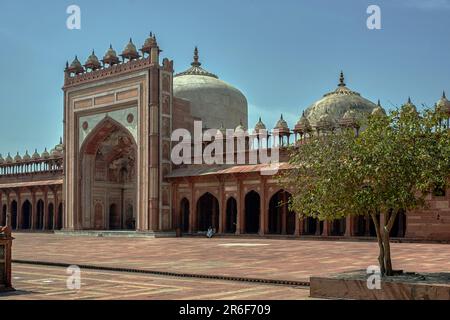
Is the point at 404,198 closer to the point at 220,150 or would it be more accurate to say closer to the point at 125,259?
the point at 125,259

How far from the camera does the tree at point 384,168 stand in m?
8.67

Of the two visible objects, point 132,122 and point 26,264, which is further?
point 132,122

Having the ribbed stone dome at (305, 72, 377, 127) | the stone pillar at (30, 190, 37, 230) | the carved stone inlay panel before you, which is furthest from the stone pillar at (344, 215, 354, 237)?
the stone pillar at (30, 190, 37, 230)

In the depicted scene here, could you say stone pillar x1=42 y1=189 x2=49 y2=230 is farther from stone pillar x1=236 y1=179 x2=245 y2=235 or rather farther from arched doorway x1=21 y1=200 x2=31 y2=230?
stone pillar x1=236 y1=179 x2=245 y2=235

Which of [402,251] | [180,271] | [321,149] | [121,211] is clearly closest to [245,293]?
[321,149]

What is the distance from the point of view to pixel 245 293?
9.29 m

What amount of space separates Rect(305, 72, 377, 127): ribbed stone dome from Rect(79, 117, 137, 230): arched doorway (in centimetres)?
1078

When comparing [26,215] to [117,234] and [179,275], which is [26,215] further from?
[179,275]

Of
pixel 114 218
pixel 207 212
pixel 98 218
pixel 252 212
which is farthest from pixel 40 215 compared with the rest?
pixel 252 212

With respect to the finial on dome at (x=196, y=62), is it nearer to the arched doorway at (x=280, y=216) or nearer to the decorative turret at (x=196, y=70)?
the decorative turret at (x=196, y=70)

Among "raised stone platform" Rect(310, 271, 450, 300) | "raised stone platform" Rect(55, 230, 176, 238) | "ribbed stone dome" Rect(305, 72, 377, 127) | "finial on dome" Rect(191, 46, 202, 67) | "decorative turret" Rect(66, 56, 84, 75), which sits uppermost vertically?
"finial on dome" Rect(191, 46, 202, 67)

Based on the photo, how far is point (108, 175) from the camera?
37.3 metres

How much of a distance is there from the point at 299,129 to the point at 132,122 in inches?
358

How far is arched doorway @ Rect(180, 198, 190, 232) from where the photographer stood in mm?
32906
